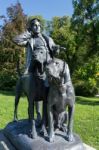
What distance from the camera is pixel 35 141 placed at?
4824 mm

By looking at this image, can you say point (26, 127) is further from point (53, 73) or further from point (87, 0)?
point (87, 0)

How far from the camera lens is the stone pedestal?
15.5 ft

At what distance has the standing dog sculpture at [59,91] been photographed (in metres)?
4.51

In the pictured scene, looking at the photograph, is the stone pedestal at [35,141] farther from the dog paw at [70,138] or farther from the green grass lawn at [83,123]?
the green grass lawn at [83,123]

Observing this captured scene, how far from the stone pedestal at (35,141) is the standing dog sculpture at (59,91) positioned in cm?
9

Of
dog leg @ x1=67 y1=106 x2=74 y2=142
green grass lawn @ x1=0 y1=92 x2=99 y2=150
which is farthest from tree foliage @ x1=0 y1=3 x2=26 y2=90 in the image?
dog leg @ x1=67 y1=106 x2=74 y2=142

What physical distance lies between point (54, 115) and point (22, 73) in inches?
30.3

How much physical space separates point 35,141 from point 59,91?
78cm

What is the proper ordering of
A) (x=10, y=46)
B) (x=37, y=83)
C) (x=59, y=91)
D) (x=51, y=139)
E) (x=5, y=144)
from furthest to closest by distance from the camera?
(x=10, y=46) → (x=5, y=144) → (x=37, y=83) → (x=51, y=139) → (x=59, y=91)

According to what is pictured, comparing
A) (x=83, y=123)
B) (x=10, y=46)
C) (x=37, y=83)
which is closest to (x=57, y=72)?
(x=37, y=83)

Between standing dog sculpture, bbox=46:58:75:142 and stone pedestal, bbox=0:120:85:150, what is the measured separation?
0.09 metres

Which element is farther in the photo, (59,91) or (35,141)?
(35,141)

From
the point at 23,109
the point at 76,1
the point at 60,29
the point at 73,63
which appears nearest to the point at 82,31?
the point at 76,1

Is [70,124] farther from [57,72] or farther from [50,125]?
[57,72]
